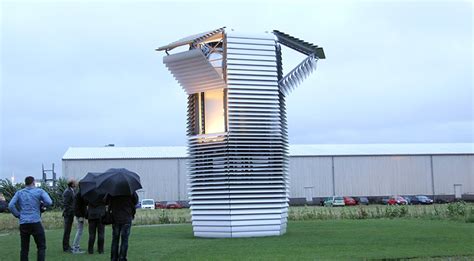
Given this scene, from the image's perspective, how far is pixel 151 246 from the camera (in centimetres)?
1578

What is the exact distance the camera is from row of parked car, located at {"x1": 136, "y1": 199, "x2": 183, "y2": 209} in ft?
175

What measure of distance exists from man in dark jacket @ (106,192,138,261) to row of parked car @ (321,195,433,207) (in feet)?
144

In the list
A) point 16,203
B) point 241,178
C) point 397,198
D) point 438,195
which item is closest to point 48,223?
point 241,178

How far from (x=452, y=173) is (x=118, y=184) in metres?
57.7

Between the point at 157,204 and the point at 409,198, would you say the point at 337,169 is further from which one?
the point at 157,204

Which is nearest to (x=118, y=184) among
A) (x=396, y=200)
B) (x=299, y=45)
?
(x=299, y=45)

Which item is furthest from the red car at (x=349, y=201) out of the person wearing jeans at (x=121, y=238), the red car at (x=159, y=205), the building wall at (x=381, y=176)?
the person wearing jeans at (x=121, y=238)

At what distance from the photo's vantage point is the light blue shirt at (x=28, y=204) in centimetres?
1137

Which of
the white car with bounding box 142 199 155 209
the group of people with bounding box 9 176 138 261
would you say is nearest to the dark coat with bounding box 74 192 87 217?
the group of people with bounding box 9 176 138 261

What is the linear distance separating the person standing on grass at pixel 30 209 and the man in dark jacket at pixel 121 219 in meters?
1.17

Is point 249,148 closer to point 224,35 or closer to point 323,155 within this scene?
point 224,35

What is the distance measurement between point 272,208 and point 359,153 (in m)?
46.2

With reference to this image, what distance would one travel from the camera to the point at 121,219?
11.8 metres

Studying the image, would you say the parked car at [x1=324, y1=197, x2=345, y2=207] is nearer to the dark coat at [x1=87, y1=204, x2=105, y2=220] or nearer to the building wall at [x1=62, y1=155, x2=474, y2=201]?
the building wall at [x1=62, y1=155, x2=474, y2=201]
